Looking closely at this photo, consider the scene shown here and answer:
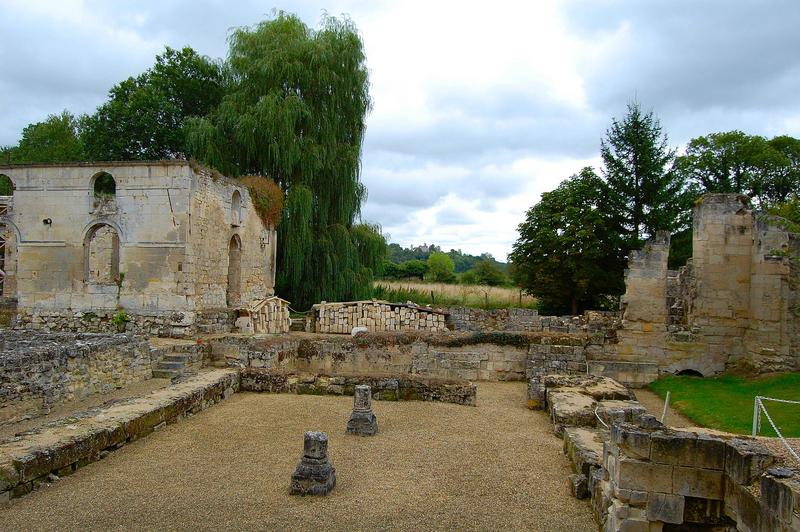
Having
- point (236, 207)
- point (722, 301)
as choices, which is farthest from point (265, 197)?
point (722, 301)

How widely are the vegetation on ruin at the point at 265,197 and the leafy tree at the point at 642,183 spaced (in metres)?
14.2

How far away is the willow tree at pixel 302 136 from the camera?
23141 millimetres

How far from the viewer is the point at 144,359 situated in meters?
13.7

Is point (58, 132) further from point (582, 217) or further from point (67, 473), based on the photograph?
point (67, 473)

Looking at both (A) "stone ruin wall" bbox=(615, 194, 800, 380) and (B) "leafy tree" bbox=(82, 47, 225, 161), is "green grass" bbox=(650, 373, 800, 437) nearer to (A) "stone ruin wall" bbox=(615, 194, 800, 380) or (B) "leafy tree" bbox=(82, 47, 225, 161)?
(A) "stone ruin wall" bbox=(615, 194, 800, 380)

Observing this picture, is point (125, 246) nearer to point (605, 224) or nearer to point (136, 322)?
point (136, 322)

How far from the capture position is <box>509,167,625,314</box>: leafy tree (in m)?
24.9

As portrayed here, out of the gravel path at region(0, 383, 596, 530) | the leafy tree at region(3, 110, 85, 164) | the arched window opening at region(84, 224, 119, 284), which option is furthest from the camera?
the leafy tree at region(3, 110, 85, 164)

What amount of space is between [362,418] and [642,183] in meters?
20.8

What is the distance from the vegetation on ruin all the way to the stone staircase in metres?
8.20

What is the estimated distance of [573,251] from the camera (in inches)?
990

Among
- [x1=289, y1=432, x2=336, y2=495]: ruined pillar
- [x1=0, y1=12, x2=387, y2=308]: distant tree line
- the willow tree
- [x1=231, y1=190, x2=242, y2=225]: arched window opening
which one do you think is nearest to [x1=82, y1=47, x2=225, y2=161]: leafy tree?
[x1=0, y1=12, x2=387, y2=308]: distant tree line

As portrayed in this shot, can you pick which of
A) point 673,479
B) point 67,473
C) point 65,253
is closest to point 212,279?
point 65,253

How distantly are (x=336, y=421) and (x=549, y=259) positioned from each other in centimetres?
1807
